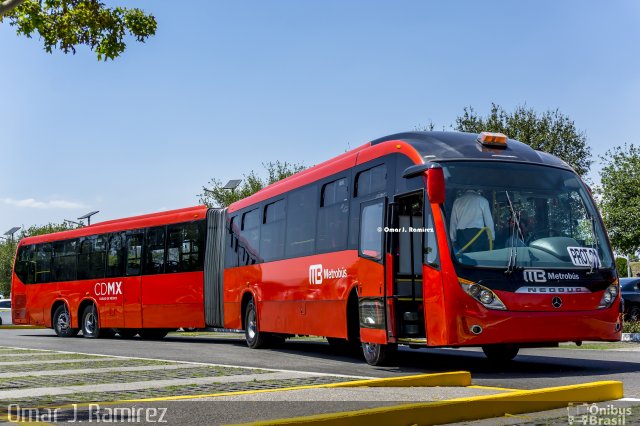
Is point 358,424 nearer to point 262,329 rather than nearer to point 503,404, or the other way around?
point 503,404

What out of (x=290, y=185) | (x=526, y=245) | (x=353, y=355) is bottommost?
(x=353, y=355)

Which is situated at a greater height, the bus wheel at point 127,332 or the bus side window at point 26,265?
the bus side window at point 26,265

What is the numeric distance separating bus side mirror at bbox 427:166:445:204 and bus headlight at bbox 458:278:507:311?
3.78ft

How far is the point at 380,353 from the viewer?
12625 millimetres

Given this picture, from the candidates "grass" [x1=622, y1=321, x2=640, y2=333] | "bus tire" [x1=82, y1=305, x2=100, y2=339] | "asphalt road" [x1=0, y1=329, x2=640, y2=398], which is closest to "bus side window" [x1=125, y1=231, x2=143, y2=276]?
"bus tire" [x1=82, y1=305, x2=100, y2=339]

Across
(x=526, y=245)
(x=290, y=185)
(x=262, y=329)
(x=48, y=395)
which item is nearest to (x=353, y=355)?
(x=262, y=329)

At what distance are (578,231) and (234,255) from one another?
10151mm

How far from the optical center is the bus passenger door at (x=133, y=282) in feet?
78.3

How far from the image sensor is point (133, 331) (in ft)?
86.8

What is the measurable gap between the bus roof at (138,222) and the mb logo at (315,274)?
7542 millimetres

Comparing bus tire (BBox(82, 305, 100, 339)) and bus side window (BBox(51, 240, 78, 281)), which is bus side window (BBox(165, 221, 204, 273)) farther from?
bus side window (BBox(51, 240, 78, 281))

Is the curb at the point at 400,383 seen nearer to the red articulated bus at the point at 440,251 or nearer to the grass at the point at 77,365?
the red articulated bus at the point at 440,251

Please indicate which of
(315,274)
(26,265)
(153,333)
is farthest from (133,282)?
(315,274)

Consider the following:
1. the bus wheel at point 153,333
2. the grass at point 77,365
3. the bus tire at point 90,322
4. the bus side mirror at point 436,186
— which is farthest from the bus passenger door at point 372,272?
the bus tire at point 90,322
